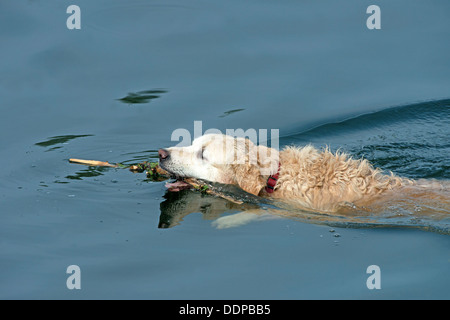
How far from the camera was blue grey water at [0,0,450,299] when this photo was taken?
658cm

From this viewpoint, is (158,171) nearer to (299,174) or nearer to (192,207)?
(192,207)

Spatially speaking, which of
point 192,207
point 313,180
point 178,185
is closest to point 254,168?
point 313,180

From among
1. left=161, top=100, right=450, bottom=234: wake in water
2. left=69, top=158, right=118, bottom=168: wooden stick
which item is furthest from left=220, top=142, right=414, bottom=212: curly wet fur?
left=69, top=158, right=118, bottom=168: wooden stick

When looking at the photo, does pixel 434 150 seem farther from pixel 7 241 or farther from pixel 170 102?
pixel 7 241

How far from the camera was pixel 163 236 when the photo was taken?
7.40 meters

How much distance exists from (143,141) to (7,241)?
134 inches

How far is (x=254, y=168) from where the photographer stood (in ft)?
26.6

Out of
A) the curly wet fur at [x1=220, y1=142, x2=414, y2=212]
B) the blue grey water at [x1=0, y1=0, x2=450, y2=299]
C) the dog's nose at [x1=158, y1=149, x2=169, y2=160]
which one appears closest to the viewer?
the blue grey water at [x1=0, y1=0, x2=450, y2=299]

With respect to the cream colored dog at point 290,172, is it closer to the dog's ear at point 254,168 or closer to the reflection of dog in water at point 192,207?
the dog's ear at point 254,168

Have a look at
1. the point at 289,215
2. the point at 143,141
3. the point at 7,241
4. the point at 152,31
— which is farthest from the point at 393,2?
the point at 7,241

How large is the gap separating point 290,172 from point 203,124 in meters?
2.85

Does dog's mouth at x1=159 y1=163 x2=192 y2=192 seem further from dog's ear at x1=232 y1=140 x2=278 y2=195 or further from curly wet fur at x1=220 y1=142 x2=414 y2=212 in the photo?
dog's ear at x1=232 y1=140 x2=278 y2=195

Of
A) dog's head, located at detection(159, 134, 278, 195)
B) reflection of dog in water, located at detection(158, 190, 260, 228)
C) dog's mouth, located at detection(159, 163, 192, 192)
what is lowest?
reflection of dog in water, located at detection(158, 190, 260, 228)

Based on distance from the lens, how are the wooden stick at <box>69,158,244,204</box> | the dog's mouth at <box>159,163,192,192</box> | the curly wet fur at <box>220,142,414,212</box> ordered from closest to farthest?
1. the curly wet fur at <box>220,142,414,212</box>
2. the wooden stick at <box>69,158,244,204</box>
3. the dog's mouth at <box>159,163,192,192</box>
